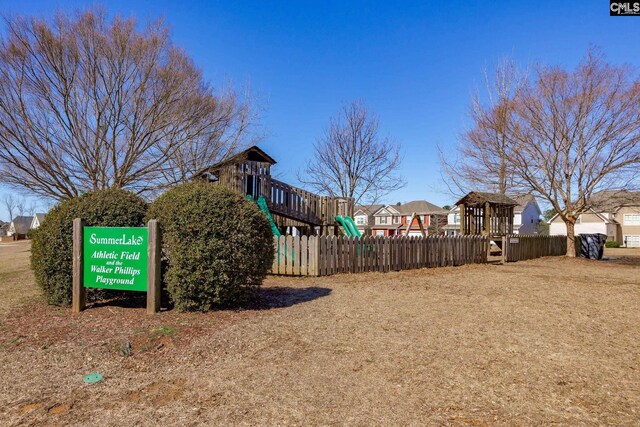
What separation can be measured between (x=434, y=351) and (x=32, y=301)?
22.7 ft

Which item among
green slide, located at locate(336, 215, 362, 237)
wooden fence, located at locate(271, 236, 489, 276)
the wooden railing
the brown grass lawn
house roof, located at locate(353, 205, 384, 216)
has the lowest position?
the brown grass lawn

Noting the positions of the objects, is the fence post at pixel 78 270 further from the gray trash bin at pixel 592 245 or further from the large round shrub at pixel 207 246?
the gray trash bin at pixel 592 245

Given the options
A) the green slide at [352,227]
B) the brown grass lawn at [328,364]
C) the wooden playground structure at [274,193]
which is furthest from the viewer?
the green slide at [352,227]

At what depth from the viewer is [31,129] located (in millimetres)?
13156

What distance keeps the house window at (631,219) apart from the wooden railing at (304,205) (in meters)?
43.9

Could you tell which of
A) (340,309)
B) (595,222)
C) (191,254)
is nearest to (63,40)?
(191,254)

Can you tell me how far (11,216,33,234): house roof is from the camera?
87.3 meters

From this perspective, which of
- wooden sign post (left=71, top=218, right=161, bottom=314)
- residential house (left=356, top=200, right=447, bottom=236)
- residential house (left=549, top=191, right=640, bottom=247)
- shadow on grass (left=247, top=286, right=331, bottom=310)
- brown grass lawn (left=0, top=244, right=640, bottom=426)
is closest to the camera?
brown grass lawn (left=0, top=244, right=640, bottom=426)

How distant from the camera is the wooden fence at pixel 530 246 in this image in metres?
18.9

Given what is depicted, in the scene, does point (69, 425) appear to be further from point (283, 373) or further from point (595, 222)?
point (595, 222)

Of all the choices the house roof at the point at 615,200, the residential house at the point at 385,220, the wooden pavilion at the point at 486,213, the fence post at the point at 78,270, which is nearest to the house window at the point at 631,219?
the residential house at the point at 385,220

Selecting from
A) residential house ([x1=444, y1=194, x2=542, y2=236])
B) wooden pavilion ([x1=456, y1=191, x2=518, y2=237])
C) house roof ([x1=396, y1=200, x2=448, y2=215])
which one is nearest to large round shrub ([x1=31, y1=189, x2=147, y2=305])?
wooden pavilion ([x1=456, y1=191, x2=518, y2=237])

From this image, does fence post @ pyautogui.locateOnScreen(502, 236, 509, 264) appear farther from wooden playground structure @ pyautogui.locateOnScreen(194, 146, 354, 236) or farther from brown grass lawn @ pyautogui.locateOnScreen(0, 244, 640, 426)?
brown grass lawn @ pyautogui.locateOnScreen(0, 244, 640, 426)

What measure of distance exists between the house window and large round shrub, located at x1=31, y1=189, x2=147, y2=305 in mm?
55831
